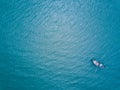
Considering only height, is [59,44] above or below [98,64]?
above

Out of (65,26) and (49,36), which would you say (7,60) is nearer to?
(49,36)

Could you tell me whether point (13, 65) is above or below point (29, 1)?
below

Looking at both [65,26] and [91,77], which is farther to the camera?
[65,26]

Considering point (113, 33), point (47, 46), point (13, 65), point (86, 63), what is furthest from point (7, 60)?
point (113, 33)

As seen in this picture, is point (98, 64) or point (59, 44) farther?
point (59, 44)

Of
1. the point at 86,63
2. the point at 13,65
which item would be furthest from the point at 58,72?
the point at 13,65

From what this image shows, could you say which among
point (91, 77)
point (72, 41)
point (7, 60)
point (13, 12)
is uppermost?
point (13, 12)
